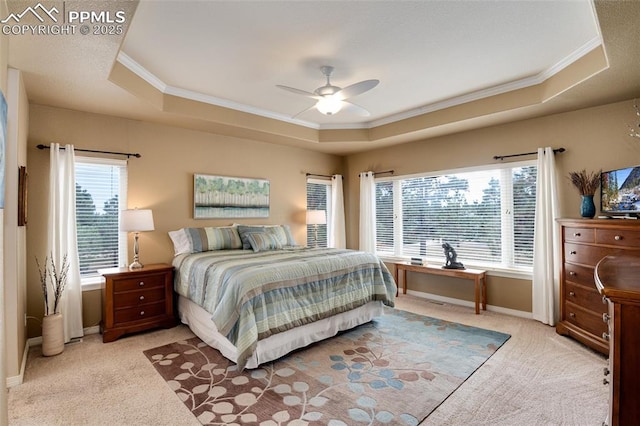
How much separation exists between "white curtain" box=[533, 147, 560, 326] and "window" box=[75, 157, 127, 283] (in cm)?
517

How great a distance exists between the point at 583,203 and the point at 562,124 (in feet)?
3.59

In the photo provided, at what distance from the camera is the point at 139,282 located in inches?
141

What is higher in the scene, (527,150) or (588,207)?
(527,150)

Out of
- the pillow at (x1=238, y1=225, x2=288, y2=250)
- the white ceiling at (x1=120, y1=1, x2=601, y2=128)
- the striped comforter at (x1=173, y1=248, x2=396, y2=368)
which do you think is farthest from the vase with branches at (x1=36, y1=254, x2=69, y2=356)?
the white ceiling at (x1=120, y1=1, x2=601, y2=128)

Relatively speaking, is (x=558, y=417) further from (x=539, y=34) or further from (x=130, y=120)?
(x=130, y=120)

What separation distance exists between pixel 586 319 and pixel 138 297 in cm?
469

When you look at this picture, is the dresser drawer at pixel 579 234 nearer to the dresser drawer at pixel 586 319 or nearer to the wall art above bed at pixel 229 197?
the dresser drawer at pixel 586 319

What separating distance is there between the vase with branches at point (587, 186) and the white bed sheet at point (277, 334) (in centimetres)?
250

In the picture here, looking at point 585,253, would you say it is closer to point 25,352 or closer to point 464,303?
point 464,303

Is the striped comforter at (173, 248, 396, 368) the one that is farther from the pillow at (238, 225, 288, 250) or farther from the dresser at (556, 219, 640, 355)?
the dresser at (556, 219, 640, 355)

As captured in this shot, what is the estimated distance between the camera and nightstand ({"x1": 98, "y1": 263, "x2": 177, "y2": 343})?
3.39 m

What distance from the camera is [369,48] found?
2900mm

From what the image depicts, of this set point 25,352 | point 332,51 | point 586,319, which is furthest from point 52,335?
point 586,319

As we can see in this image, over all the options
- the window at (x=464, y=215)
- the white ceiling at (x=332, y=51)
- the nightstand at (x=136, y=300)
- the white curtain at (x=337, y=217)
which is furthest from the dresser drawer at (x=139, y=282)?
the window at (x=464, y=215)
